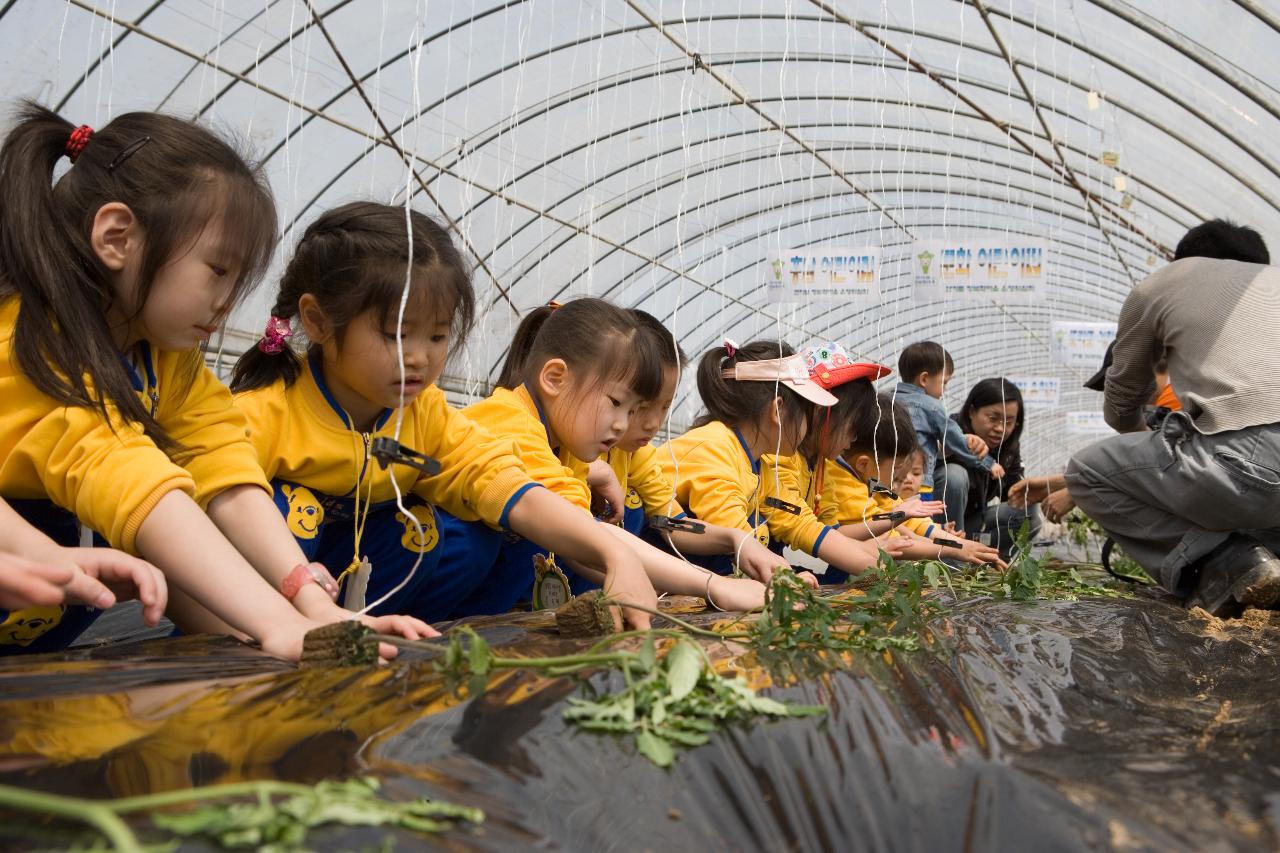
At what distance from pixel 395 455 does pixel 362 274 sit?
1.72 feet

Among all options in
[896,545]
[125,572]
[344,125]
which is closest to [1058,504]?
[896,545]

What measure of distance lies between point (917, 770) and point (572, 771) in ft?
1.12

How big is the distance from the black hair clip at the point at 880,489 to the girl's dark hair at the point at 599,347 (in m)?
2.01

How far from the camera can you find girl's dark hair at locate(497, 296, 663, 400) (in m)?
2.88

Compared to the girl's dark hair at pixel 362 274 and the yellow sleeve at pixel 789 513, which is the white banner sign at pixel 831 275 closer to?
the yellow sleeve at pixel 789 513

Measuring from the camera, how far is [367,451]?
92.3 inches

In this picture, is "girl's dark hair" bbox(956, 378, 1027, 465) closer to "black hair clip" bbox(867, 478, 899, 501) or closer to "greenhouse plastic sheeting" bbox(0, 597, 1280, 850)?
"black hair clip" bbox(867, 478, 899, 501)

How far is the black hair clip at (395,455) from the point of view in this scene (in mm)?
1804

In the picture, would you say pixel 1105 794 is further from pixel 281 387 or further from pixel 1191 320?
pixel 1191 320

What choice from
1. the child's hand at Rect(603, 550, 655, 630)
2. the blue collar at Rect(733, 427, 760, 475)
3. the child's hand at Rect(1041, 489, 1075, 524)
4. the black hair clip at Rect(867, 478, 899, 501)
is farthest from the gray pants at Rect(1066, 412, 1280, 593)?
the child's hand at Rect(603, 550, 655, 630)

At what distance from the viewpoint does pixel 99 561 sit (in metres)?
1.33

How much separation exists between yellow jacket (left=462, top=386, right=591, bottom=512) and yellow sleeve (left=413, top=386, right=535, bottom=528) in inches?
3.4

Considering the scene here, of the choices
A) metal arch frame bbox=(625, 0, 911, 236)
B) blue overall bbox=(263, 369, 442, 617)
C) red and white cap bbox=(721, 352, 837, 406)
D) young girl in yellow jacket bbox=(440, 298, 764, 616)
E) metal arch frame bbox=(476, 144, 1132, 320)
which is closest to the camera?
blue overall bbox=(263, 369, 442, 617)

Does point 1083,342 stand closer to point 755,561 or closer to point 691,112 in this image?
point 691,112
